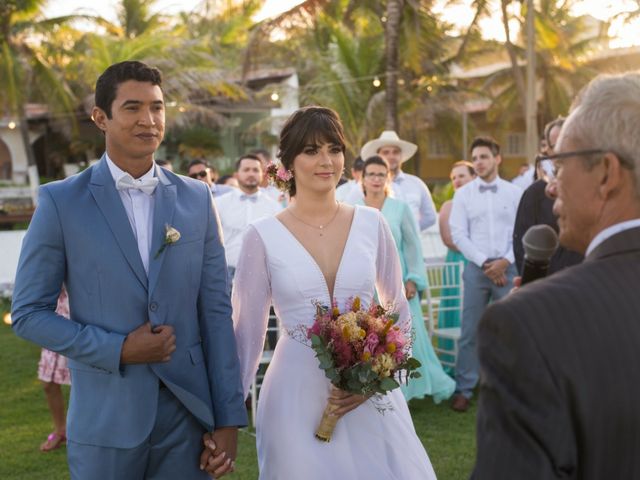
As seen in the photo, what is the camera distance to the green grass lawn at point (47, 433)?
20.9 feet

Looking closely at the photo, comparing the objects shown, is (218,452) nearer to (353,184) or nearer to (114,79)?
(114,79)

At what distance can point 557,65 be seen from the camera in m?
40.1

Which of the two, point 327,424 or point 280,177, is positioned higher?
point 280,177

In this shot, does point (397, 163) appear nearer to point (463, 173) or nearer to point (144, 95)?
point (463, 173)

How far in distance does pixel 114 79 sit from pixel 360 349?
1532 mm

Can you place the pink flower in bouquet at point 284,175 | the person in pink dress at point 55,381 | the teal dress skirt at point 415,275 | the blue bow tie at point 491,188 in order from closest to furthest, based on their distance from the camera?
the pink flower in bouquet at point 284,175 < the person in pink dress at point 55,381 < the teal dress skirt at point 415,275 < the blue bow tie at point 491,188

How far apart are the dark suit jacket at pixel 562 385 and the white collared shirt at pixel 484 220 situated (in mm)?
6818

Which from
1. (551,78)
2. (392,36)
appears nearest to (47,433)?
(392,36)

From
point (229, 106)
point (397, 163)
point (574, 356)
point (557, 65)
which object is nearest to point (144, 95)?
point (574, 356)

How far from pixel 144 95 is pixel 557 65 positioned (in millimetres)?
39422

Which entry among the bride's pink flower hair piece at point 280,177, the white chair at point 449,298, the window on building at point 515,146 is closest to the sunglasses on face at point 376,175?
the white chair at point 449,298

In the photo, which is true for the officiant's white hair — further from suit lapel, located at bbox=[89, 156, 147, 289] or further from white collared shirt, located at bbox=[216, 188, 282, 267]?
white collared shirt, located at bbox=[216, 188, 282, 267]

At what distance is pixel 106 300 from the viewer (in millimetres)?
3201

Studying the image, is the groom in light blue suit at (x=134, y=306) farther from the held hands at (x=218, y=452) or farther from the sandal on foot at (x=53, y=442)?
the sandal on foot at (x=53, y=442)
